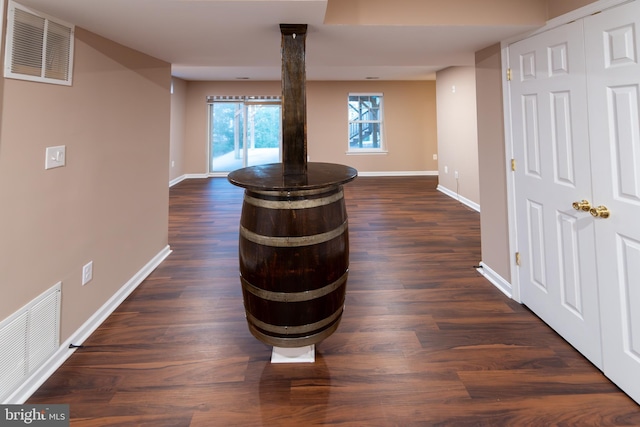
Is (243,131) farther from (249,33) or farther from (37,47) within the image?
(37,47)

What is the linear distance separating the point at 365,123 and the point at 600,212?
285 inches

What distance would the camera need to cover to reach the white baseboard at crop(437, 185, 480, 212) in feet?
16.7

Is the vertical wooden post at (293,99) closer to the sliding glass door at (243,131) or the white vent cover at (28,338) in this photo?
the white vent cover at (28,338)

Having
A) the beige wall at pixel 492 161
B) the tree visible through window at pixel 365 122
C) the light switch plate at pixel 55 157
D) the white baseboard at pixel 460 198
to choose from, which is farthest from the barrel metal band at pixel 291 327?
the tree visible through window at pixel 365 122

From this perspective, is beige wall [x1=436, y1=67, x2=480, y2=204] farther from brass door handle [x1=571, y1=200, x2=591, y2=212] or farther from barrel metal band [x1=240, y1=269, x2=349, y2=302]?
barrel metal band [x1=240, y1=269, x2=349, y2=302]

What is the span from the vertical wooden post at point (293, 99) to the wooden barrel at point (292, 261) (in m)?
0.33

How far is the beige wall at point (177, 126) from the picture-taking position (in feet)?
23.5

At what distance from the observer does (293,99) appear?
1786mm

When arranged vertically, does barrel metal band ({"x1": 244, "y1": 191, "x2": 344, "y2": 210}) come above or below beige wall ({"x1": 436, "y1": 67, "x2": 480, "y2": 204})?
below

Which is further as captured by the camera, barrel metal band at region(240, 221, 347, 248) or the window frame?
the window frame

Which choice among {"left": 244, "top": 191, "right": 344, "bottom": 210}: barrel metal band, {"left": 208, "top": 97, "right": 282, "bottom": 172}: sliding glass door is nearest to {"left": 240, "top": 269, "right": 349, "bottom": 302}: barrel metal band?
{"left": 244, "top": 191, "right": 344, "bottom": 210}: barrel metal band

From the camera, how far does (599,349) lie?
1663mm

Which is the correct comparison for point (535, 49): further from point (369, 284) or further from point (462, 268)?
point (369, 284)

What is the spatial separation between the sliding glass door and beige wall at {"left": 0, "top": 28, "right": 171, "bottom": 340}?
17.8 ft
